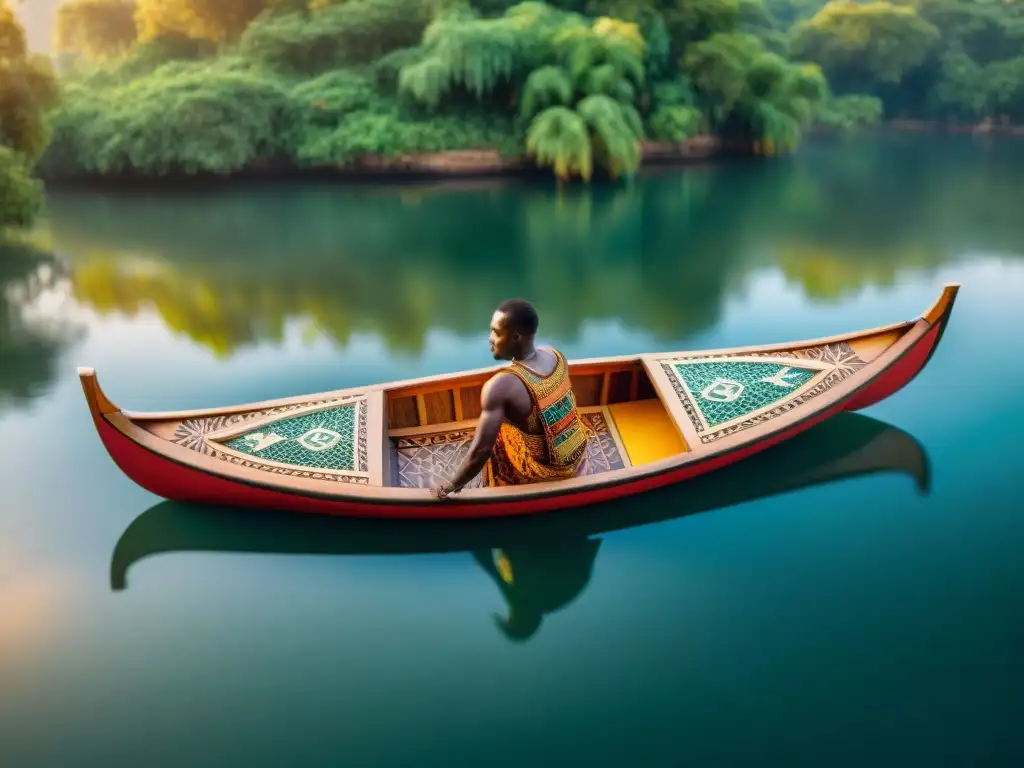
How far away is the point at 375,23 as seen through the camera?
16.0 metres

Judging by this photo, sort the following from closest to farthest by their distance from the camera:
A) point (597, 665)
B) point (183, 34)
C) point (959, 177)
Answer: point (597, 665)
point (959, 177)
point (183, 34)

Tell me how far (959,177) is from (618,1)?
6705 millimetres

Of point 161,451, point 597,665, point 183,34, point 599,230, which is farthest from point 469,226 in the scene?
point 183,34

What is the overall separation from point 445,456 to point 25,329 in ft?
15.0

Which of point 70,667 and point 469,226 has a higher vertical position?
point 469,226

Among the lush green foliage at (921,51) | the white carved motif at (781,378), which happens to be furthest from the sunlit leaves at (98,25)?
the white carved motif at (781,378)

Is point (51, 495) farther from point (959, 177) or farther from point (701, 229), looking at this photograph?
point (959, 177)

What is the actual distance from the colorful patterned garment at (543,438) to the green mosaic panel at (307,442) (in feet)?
2.03

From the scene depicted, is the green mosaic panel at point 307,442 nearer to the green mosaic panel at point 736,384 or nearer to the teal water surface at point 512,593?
the teal water surface at point 512,593

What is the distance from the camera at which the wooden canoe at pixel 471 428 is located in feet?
11.0

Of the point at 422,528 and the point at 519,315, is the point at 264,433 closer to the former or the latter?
the point at 422,528

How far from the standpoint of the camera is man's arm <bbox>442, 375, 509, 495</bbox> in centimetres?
Answer: 318

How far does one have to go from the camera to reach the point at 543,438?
3371 millimetres

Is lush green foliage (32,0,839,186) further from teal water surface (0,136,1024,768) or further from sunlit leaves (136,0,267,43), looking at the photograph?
teal water surface (0,136,1024,768)
